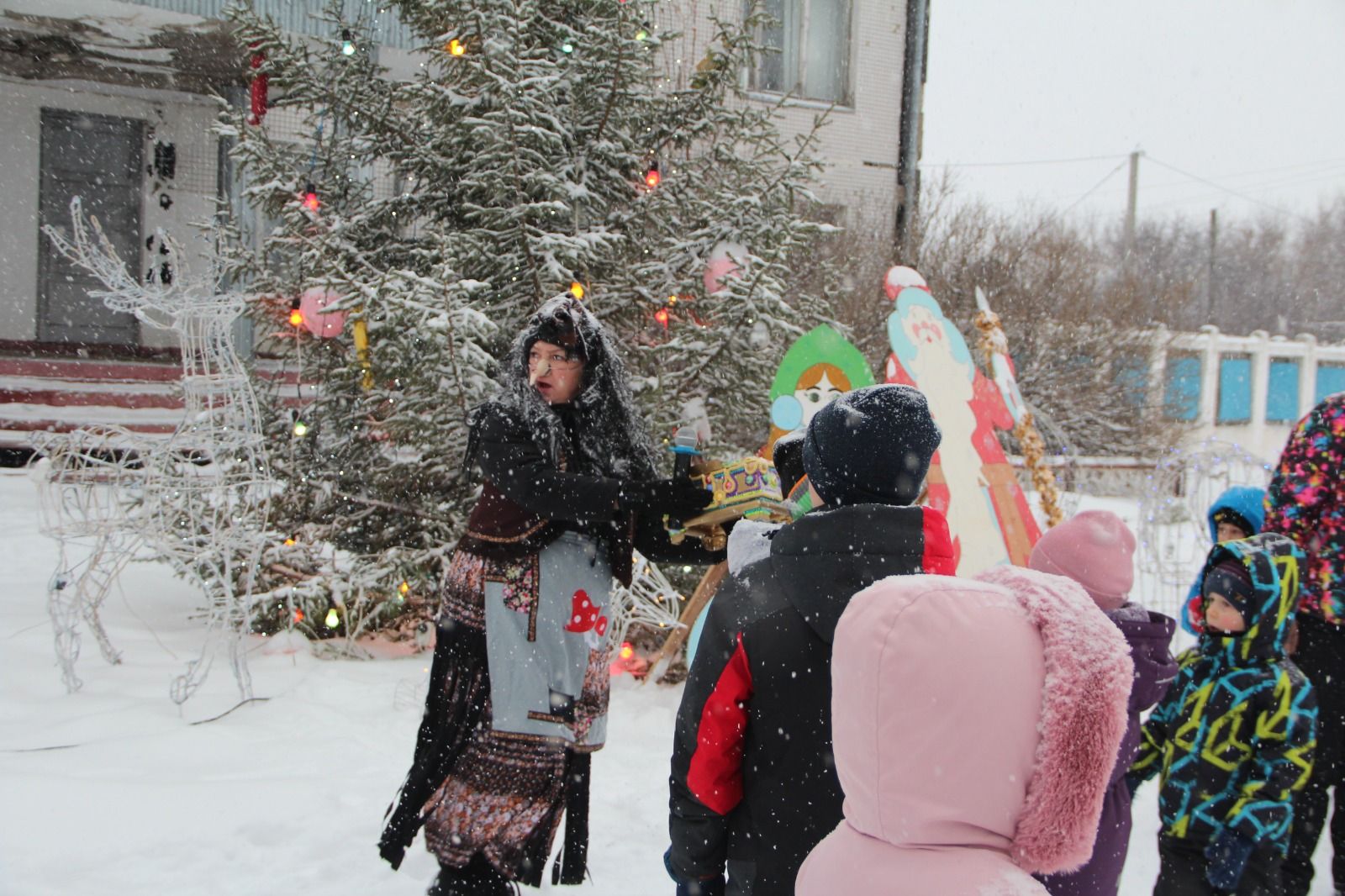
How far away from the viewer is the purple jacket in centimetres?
193

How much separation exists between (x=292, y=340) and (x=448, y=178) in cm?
140

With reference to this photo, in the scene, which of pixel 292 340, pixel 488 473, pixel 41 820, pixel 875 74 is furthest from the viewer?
pixel 875 74

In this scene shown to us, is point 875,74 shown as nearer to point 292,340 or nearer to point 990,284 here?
point 990,284

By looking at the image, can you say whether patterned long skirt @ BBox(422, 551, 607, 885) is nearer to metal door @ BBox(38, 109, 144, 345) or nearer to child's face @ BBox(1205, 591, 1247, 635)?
child's face @ BBox(1205, 591, 1247, 635)

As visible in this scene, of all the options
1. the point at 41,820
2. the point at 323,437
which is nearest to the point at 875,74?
the point at 323,437

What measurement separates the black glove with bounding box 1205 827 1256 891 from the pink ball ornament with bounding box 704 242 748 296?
10.0 ft

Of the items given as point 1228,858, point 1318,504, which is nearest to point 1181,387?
point 1318,504

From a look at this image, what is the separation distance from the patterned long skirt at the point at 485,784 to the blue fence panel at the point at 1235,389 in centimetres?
1681

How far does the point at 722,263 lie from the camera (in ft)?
15.8

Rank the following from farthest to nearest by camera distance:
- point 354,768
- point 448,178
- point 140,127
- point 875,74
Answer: point 875,74 → point 140,127 → point 448,178 → point 354,768

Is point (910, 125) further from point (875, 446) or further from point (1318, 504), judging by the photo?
point (875, 446)

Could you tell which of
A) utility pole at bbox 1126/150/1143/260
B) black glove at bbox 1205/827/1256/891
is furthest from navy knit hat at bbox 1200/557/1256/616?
utility pole at bbox 1126/150/1143/260

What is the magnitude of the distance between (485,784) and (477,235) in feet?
9.89

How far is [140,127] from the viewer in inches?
457
